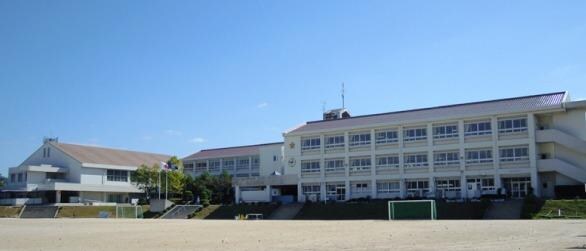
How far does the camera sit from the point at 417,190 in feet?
195

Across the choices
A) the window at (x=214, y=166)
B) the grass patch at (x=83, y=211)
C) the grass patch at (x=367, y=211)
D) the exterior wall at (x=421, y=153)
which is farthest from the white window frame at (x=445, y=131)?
the window at (x=214, y=166)

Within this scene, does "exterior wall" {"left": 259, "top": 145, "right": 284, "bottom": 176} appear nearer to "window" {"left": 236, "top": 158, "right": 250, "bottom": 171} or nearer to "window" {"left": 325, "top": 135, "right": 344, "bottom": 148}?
"window" {"left": 236, "top": 158, "right": 250, "bottom": 171}

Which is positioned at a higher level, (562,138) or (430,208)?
(562,138)

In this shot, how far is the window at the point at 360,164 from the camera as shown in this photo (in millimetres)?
63406

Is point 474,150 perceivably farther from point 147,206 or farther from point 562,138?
point 147,206

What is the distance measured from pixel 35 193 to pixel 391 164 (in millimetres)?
47047

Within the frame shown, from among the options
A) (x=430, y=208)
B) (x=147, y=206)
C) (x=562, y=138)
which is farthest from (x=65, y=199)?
(x=562, y=138)

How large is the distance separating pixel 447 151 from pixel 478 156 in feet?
10.3

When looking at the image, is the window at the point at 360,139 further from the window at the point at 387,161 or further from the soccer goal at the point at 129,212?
the soccer goal at the point at 129,212

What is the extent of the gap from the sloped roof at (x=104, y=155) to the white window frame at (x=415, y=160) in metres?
43.7

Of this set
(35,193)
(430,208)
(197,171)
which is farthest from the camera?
(197,171)

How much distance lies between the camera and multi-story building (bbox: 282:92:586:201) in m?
52.3

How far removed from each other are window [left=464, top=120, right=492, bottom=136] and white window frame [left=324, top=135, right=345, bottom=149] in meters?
14.2

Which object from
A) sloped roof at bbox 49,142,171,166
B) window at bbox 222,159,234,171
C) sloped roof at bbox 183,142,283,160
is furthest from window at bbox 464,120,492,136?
sloped roof at bbox 49,142,171,166
